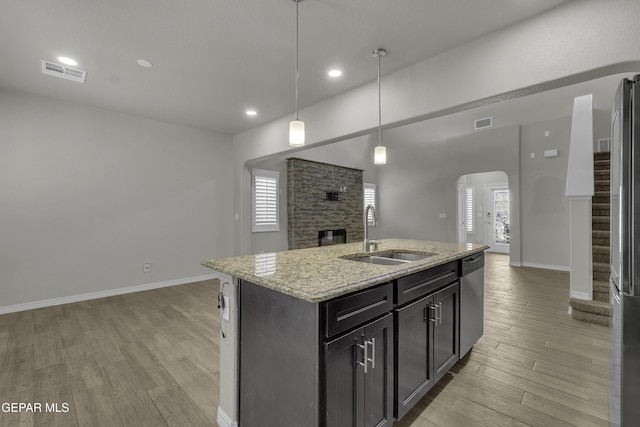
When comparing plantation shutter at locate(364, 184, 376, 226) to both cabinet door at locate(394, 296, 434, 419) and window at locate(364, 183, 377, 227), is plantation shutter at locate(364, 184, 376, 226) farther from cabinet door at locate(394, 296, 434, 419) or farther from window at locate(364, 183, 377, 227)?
cabinet door at locate(394, 296, 434, 419)

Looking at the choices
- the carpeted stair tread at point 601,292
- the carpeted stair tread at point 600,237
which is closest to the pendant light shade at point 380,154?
the carpeted stair tread at point 601,292

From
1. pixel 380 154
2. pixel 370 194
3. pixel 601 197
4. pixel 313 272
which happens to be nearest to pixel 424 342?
pixel 313 272

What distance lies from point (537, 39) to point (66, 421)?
13.7ft

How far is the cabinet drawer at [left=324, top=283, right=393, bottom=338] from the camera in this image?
1252 mm

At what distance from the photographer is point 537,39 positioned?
2234 mm

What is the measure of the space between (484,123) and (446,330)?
6414 mm

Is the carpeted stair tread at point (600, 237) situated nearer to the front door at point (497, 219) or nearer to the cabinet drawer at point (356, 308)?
the cabinet drawer at point (356, 308)

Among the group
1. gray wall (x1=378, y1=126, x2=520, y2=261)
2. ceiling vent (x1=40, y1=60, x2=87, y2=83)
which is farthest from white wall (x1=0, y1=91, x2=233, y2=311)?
gray wall (x1=378, y1=126, x2=520, y2=261)

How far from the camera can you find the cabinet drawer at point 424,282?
1653 mm

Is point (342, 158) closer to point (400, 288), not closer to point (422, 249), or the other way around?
point (422, 249)

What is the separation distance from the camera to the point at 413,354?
176cm

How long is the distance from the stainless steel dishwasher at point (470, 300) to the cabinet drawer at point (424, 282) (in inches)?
6.5

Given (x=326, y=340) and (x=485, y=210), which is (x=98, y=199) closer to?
(x=326, y=340)

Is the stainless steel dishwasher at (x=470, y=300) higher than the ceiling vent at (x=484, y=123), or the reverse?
the ceiling vent at (x=484, y=123)
